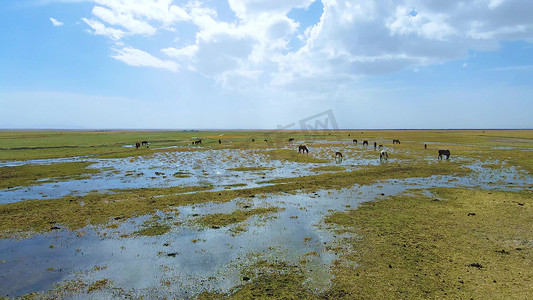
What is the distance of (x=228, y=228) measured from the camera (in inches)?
480

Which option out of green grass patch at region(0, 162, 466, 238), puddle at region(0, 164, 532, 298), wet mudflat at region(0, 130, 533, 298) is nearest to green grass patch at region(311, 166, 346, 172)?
green grass patch at region(0, 162, 466, 238)

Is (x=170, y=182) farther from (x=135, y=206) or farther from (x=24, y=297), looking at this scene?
(x=24, y=297)

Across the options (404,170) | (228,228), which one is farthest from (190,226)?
(404,170)

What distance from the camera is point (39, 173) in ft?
85.9

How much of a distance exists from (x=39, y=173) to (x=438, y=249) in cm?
3386

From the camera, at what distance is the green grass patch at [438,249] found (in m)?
7.26

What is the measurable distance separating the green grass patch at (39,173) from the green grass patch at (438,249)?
25.6 metres

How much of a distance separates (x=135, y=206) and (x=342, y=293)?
43.2 feet

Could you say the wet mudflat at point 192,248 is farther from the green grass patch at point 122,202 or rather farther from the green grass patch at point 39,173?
the green grass patch at point 39,173

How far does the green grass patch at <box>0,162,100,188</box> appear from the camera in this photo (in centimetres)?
2279

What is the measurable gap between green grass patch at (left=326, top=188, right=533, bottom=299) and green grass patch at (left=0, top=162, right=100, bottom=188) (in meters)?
25.6

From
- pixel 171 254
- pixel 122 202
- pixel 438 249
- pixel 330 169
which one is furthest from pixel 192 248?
pixel 330 169

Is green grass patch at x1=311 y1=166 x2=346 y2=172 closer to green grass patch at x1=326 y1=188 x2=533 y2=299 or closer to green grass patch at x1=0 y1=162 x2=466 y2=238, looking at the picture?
green grass patch at x1=0 y1=162 x2=466 y2=238

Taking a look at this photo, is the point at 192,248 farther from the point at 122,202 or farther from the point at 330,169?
the point at 330,169
